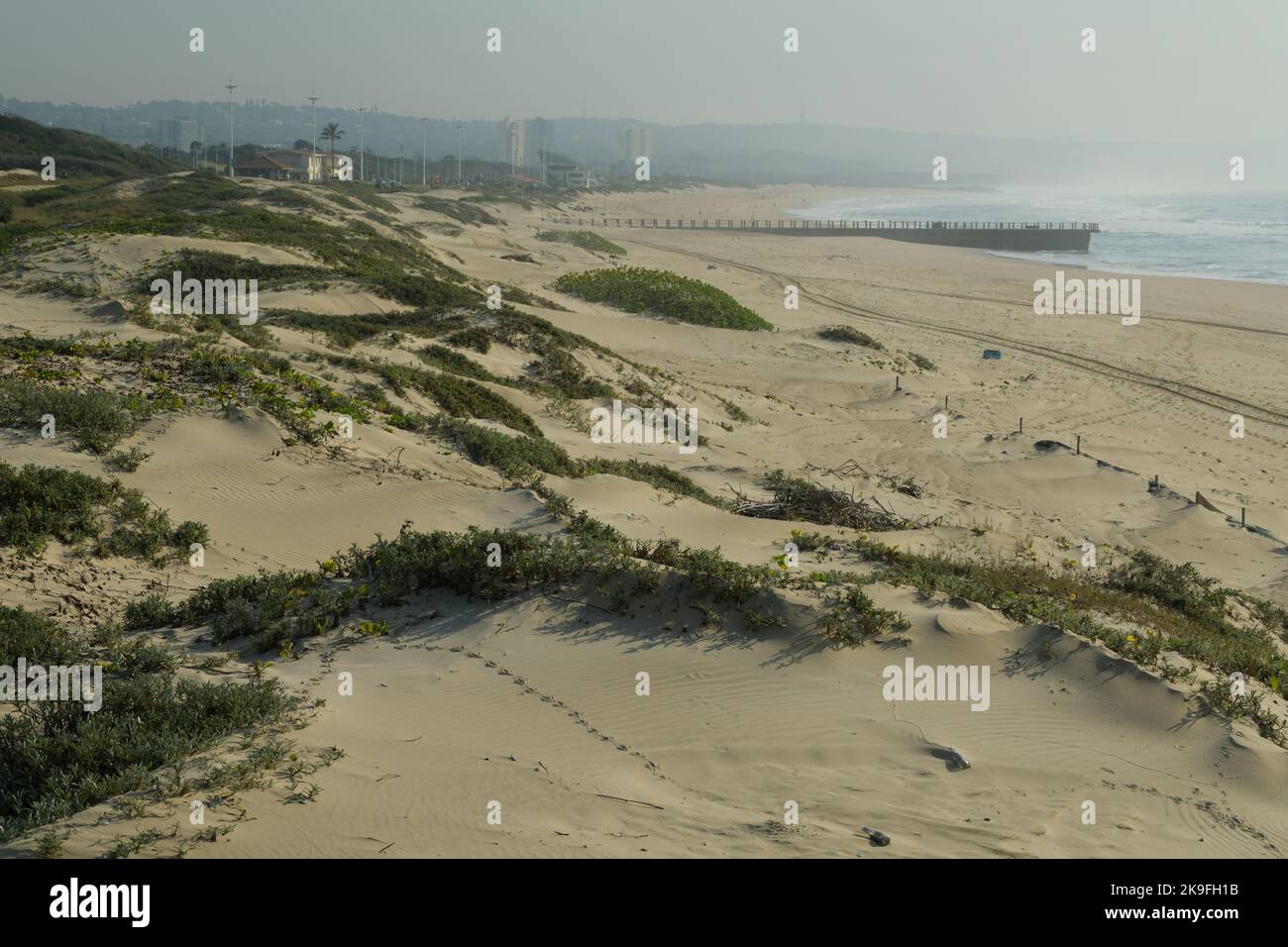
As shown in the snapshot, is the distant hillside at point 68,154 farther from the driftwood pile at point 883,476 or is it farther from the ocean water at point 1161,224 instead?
the ocean water at point 1161,224

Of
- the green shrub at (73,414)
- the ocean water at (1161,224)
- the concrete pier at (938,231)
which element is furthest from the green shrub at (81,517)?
the concrete pier at (938,231)

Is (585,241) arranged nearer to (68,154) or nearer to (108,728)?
(68,154)

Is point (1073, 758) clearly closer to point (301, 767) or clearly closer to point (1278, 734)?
point (1278, 734)

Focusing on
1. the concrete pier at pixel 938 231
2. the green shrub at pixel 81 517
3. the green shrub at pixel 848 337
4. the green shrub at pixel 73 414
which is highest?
the concrete pier at pixel 938 231

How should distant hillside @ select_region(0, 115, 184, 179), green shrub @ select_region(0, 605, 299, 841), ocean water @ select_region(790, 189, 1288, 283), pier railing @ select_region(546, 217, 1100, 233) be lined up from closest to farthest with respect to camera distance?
green shrub @ select_region(0, 605, 299, 841)
ocean water @ select_region(790, 189, 1288, 283)
distant hillside @ select_region(0, 115, 184, 179)
pier railing @ select_region(546, 217, 1100, 233)

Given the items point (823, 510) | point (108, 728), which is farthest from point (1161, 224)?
point (108, 728)

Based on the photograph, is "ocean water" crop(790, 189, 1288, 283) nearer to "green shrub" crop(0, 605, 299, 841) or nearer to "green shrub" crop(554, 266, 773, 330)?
"green shrub" crop(554, 266, 773, 330)

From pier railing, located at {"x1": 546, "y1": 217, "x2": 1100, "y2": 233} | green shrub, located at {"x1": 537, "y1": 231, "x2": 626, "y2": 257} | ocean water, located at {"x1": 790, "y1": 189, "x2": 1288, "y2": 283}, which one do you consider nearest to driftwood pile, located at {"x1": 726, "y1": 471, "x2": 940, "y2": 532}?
green shrub, located at {"x1": 537, "y1": 231, "x2": 626, "y2": 257}
